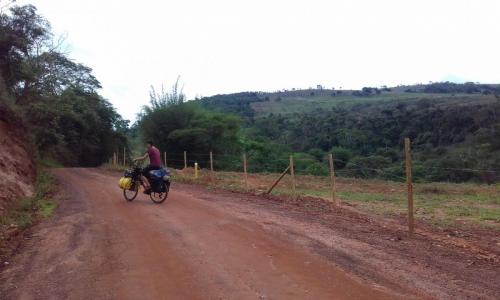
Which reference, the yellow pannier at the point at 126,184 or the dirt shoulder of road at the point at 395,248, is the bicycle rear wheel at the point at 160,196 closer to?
the yellow pannier at the point at 126,184

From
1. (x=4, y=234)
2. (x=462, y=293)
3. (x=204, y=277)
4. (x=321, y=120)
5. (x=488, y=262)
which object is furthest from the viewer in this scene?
(x=321, y=120)

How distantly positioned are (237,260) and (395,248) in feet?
10.1

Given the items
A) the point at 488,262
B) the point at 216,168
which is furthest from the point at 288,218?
the point at 216,168

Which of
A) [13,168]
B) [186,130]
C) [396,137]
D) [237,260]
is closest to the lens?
[237,260]

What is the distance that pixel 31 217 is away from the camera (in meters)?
12.6

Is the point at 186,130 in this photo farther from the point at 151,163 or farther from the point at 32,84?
the point at 151,163

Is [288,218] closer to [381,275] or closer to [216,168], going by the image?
[381,275]

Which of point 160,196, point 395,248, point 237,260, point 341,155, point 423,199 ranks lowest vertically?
point 423,199

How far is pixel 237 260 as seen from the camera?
7.83 meters

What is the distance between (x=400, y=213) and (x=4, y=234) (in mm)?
10309

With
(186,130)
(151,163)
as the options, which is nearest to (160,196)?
(151,163)

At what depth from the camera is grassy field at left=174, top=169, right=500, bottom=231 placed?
46.8ft

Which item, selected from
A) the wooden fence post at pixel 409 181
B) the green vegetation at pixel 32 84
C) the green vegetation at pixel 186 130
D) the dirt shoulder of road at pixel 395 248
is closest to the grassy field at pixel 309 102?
the green vegetation at pixel 186 130

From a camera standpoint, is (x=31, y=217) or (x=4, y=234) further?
(x=31, y=217)
